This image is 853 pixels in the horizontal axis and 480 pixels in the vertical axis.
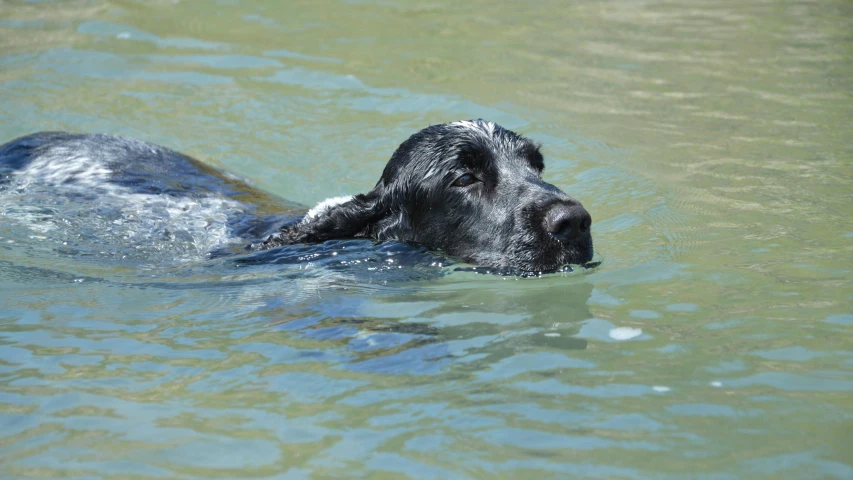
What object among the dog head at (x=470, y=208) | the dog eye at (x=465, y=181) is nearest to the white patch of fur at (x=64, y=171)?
the dog head at (x=470, y=208)

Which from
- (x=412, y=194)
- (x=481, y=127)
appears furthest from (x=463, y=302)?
(x=481, y=127)

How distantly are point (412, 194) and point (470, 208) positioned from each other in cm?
49

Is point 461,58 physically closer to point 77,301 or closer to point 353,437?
point 77,301

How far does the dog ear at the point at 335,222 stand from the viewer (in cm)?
638

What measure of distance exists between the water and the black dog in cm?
24

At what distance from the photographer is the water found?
3.62 metres

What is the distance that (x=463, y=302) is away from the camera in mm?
5309

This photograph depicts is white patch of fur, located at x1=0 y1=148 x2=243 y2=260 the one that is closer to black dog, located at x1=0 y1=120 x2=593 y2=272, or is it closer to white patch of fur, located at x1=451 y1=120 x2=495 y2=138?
black dog, located at x1=0 y1=120 x2=593 y2=272

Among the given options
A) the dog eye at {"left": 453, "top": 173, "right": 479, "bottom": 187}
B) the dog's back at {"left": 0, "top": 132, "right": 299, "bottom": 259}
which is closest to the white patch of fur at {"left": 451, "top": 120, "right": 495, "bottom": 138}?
the dog eye at {"left": 453, "top": 173, "right": 479, "bottom": 187}

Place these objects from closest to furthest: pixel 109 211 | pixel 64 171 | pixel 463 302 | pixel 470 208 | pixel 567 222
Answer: pixel 463 302 → pixel 567 222 → pixel 470 208 → pixel 109 211 → pixel 64 171

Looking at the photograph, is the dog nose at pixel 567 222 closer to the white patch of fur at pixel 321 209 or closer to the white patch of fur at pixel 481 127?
the white patch of fur at pixel 481 127

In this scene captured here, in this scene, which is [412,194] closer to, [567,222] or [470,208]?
[470,208]

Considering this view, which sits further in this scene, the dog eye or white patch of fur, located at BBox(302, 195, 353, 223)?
white patch of fur, located at BBox(302, 195, 353, 223)

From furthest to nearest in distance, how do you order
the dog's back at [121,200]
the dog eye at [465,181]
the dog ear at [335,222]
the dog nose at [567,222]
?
the dog's back at [121,200]
the dog ear at [335,222]
the dog eye at [465,181]
the dog nose at [567,222]
